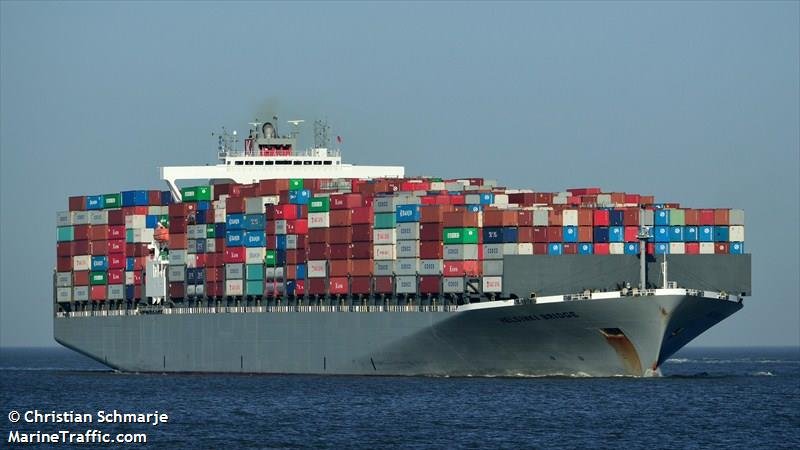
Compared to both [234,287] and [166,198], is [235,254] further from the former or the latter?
[166,198]

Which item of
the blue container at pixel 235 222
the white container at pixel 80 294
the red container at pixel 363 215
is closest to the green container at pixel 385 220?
the red container at pixel 363 215

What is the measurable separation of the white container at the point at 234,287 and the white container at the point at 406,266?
38.1ft

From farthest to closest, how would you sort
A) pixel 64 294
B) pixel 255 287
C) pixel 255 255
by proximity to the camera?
pixel 64 294
pixel 255 287
pixel 255 255

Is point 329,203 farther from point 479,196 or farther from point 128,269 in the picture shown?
point 128,269

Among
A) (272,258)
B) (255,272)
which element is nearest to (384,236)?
(272,258)

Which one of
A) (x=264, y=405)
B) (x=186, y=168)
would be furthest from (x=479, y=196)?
(x=186, y=168)

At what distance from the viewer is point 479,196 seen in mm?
86938

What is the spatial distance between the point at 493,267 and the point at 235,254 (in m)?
17.4

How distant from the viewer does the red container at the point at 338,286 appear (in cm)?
8781

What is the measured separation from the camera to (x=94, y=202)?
103750 mm

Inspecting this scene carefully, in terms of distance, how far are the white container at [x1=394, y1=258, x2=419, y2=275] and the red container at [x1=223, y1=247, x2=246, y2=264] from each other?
1119 cm

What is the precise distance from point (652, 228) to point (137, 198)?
32.6m

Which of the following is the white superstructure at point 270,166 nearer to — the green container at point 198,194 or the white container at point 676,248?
the green container at point 198,194

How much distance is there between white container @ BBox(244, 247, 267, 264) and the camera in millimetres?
92812
